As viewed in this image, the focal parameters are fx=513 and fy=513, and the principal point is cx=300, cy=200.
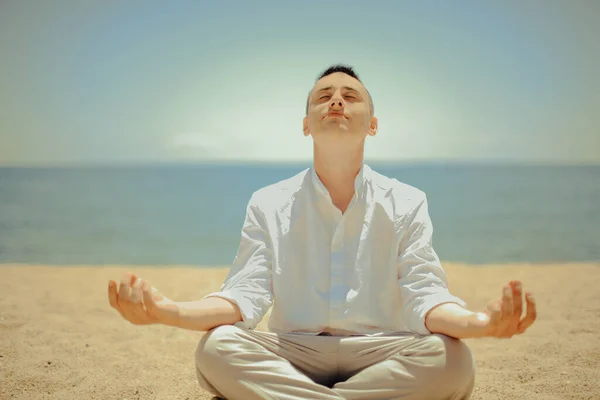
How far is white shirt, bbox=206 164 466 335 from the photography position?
2.10 m

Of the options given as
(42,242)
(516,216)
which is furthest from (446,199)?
(42,242)

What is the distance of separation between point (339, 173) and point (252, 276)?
1.96 feet

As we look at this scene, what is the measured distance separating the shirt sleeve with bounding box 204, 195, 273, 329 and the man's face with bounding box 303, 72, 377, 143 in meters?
0.46

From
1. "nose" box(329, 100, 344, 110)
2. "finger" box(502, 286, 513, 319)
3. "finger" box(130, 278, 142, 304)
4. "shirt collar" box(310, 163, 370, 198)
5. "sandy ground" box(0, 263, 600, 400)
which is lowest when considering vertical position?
"sandy ground" box(0, 263, 600, 400)

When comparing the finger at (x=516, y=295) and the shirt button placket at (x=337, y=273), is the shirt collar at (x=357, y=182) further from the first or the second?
the finger at (x=516, y=295)

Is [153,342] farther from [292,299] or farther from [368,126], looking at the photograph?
[368,126]

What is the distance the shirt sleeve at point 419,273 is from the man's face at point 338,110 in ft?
1.44

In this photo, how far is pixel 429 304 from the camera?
197cm

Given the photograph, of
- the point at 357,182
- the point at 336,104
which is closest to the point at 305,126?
the point at 336,104

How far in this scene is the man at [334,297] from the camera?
72.8 inches

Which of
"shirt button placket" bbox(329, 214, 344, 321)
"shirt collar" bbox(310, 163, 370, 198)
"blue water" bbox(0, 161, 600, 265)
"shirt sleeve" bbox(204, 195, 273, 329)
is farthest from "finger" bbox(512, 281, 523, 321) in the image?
"blue water" bbox(0, 161, 600, 265)

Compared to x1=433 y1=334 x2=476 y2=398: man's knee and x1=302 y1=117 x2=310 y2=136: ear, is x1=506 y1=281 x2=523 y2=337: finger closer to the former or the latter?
x1=433 y1=334 x2=476 y2=398: man's knee

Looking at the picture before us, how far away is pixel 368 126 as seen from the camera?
2.34 meters

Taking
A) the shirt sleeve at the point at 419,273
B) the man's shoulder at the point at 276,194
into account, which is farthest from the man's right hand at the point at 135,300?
the shirt sleeve at the point at 419,273
